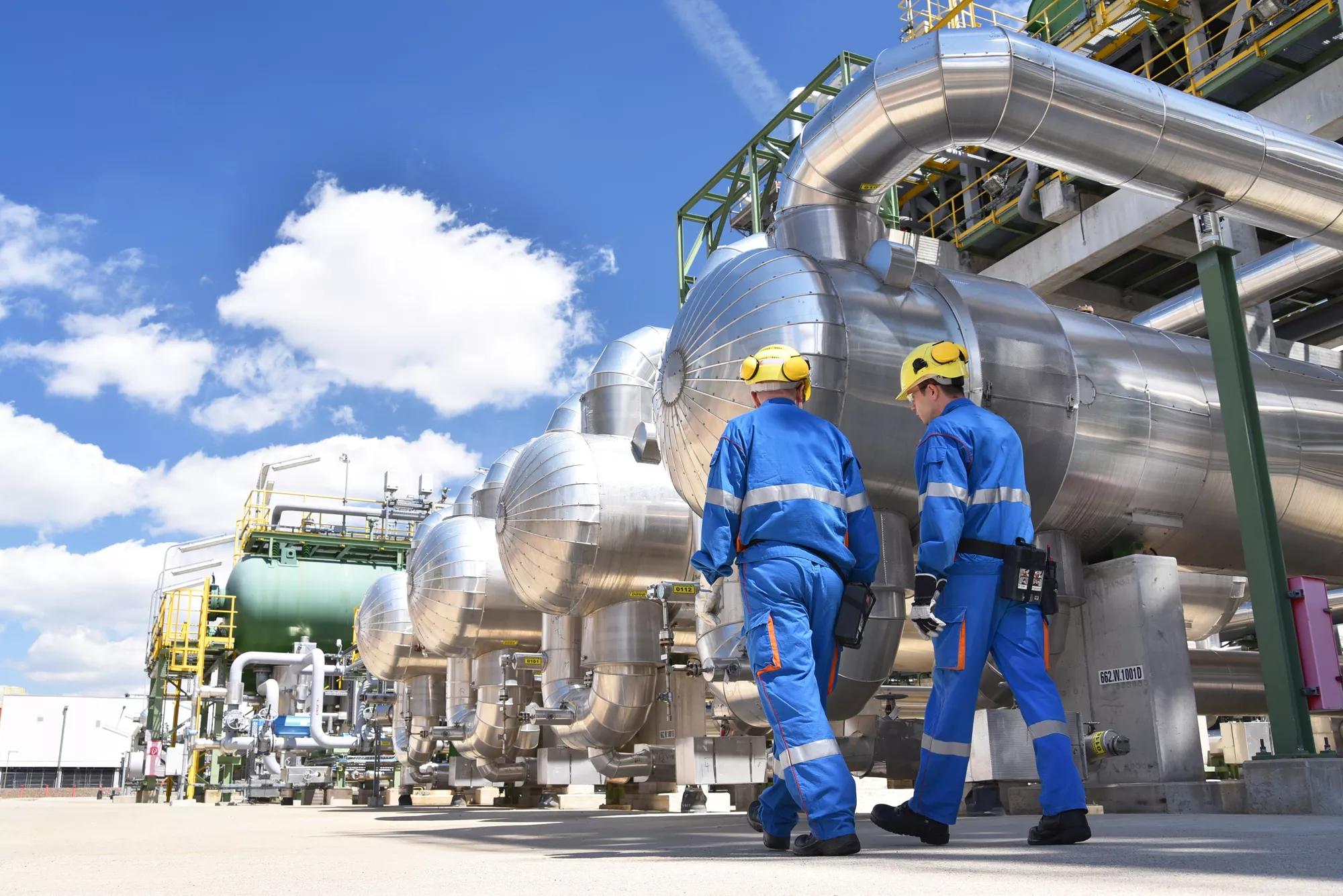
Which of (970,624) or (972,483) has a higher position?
(972,483)

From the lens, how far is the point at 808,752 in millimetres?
3426

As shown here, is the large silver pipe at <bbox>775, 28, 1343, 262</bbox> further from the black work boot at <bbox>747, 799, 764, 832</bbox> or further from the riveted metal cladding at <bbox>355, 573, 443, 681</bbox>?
the riveted metal cladding at <bbox>355, 573, 443, 681</bbox>

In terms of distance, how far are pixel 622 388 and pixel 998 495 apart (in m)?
6.70

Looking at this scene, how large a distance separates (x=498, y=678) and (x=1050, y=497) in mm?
7544

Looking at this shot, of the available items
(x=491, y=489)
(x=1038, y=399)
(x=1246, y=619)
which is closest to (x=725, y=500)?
(x=1038, y=399)

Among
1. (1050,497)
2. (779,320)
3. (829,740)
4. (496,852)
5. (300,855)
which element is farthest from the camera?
(1050,497)

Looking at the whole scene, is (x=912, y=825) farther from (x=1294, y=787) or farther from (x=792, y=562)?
(x=1294, y=787)

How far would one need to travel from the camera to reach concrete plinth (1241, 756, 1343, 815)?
4984 mm

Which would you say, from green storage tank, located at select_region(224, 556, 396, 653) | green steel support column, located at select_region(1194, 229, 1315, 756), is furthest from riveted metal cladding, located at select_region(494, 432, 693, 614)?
green storage tank, located at select_region(224, 556, 396, 653)

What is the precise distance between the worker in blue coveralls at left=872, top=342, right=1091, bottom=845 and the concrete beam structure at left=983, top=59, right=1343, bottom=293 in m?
6.85

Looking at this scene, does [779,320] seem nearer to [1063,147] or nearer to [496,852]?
[1063,147]

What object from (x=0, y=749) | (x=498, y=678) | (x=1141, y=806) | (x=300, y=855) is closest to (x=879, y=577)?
(x=1141, y=806)

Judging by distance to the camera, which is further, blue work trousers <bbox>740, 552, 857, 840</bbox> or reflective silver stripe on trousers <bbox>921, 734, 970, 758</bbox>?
reflective silver stripe on trousers <bbox>921, 734, 970, 758</bbox>

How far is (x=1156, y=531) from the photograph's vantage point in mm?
6781
